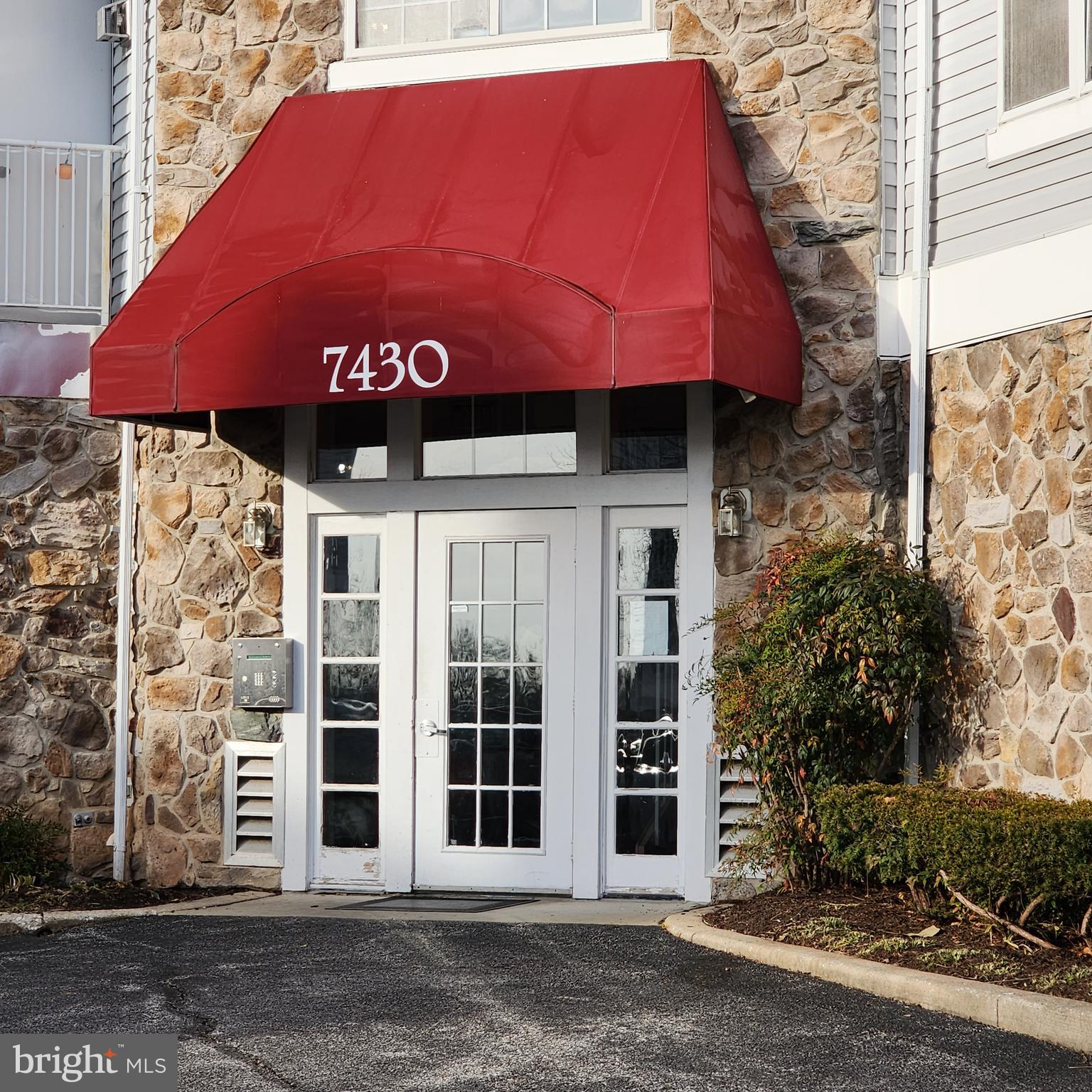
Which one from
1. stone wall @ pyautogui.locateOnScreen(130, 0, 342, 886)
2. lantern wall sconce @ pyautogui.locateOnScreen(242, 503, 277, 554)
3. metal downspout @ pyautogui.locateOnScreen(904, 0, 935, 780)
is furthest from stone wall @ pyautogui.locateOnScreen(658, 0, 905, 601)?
lantern wall sconce @ pyautogui.locateOnScreen(242, 503, 277, 554)

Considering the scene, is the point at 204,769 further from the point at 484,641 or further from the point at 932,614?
the point at 932,614

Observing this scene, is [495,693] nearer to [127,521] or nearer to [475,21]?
[127,521]

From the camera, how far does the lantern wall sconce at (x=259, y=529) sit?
9.21 meters

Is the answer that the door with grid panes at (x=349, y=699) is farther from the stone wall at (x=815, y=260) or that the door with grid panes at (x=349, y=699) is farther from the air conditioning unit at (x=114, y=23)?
the air conditioning unit at (x=114, y=23)

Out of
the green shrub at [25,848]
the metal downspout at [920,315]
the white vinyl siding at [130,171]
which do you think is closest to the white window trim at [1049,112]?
the metal downspout at [920,315]

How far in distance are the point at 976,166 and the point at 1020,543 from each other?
224cm

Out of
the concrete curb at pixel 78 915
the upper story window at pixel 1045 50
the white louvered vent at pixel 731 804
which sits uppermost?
the upper story window at pixel 1045 50

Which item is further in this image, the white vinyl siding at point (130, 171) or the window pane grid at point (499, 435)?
the white vinyl siding at point (130, 171)

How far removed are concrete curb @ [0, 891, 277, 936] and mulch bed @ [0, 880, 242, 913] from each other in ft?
0.34

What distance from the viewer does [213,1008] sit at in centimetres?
610

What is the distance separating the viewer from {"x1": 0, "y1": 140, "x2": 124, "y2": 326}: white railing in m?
9.80

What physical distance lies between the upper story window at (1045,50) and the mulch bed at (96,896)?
6857 millimetres

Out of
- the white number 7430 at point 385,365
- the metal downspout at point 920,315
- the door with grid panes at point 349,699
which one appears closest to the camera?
the white number 7430 at point 385,365

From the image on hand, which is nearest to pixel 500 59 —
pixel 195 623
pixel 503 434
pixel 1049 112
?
pixel 503 434
